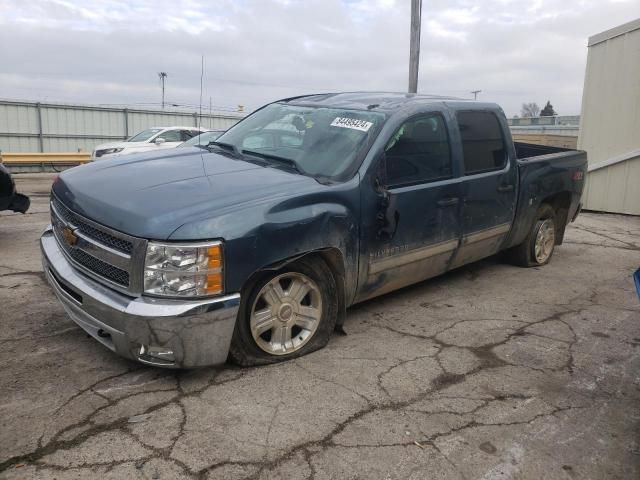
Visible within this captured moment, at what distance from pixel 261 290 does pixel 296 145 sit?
1.35 metres

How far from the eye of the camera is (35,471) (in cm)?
254

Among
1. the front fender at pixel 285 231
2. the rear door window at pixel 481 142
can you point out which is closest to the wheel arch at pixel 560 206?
the rear door window at pixel 481 142

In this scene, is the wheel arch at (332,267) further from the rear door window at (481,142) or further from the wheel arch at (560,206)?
the wheel arch at (560,206)

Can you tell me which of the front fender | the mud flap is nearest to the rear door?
the front fender

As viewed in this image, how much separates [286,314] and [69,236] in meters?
1.45

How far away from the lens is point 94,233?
3.40 m

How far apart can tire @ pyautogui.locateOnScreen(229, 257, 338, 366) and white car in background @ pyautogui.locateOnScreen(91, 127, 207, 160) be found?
34.4 ft

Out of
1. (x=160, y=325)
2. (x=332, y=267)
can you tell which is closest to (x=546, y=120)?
(x=332, y=267)

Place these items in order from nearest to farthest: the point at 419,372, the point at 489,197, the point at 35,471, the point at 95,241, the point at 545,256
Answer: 1. the point at 35,471
2. the point at 95,241
3. the point at 419,372
4. the point at 489,197
5. the point at 545,256

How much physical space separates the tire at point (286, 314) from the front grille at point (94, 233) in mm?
722

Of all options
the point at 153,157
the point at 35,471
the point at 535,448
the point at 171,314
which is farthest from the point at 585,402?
the point at 153,157

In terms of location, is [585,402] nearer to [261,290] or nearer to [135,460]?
[261,290]

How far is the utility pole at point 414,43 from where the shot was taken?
13.2 meters

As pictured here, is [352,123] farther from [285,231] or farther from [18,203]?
[18,203]
